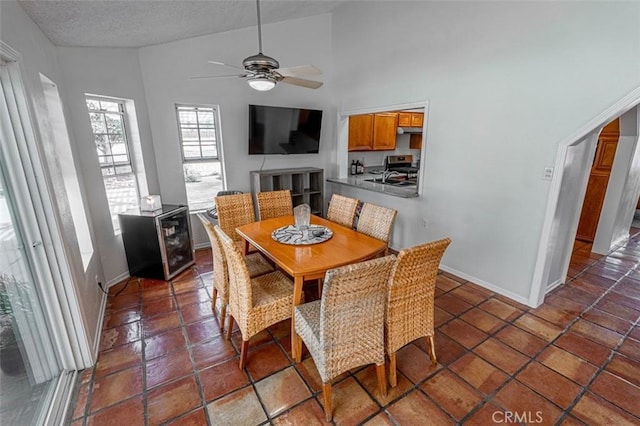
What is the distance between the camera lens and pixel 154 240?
307 centimetres

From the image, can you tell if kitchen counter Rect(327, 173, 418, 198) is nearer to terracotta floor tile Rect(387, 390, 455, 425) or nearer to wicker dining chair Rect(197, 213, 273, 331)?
wicker dining chair Rect(197, 213, 273, 331)

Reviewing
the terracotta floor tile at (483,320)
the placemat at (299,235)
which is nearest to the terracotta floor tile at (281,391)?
the placemat at (299,235)

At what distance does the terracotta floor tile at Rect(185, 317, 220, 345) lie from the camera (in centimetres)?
229

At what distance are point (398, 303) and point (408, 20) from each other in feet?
10.7

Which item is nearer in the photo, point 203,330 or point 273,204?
point 203,330

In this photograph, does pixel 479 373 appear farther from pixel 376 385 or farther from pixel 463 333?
pixel 376 385

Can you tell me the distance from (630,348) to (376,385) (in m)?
2.00

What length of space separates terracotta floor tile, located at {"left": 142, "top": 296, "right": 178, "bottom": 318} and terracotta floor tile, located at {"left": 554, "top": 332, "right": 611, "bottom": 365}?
3.29m

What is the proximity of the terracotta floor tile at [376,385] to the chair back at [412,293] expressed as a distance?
0.28 meters

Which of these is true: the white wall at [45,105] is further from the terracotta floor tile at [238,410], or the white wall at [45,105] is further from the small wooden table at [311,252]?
the small wooden table at [311,252]

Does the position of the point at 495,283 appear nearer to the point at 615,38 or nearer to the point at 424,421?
the point at 424,421

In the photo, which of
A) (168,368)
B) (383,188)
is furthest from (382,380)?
(383,188)

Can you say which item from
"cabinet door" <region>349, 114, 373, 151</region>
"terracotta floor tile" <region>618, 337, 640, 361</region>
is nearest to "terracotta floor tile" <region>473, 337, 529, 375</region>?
"terracotta floor tile" <region>618, 337, 640, 361</region>

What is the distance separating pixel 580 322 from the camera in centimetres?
245
